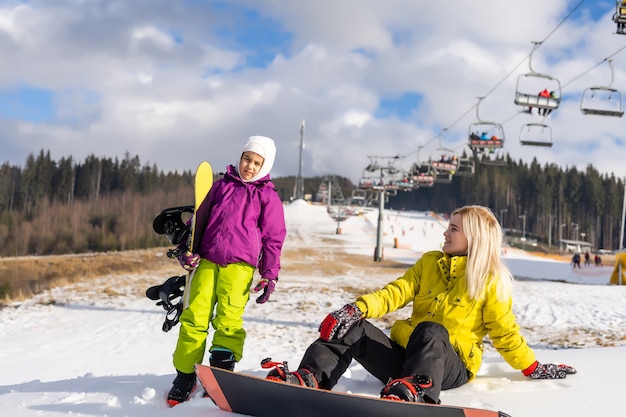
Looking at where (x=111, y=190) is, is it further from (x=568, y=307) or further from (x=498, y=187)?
(x=568, y=307)

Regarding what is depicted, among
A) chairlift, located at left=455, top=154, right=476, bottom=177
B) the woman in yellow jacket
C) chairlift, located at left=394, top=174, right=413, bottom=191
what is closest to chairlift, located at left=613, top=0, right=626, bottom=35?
the woman in yellow jacket

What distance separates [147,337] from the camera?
7371 mm

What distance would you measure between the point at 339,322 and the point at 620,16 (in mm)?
9562

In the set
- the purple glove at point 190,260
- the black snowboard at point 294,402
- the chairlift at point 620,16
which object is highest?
the chairlift at point 620,16

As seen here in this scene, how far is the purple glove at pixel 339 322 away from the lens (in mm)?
2416

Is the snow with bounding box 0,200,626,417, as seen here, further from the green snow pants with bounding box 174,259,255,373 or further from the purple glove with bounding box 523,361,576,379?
the green snow pants with bounding box 174,259,255,373

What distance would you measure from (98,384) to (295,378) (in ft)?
5.39

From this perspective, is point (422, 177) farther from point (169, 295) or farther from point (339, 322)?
point (339, 322)

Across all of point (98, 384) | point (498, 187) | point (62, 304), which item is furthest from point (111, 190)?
point (98, 384)

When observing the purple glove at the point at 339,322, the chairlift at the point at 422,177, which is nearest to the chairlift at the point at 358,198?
the chairlift at the point at 422,177

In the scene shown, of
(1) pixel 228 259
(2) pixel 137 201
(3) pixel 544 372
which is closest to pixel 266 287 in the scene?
(1) pixel 228 259

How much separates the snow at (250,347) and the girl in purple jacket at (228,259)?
31 cm

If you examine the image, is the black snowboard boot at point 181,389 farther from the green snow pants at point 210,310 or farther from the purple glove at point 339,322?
the purple glove at point 339,322

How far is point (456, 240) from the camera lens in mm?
2801
